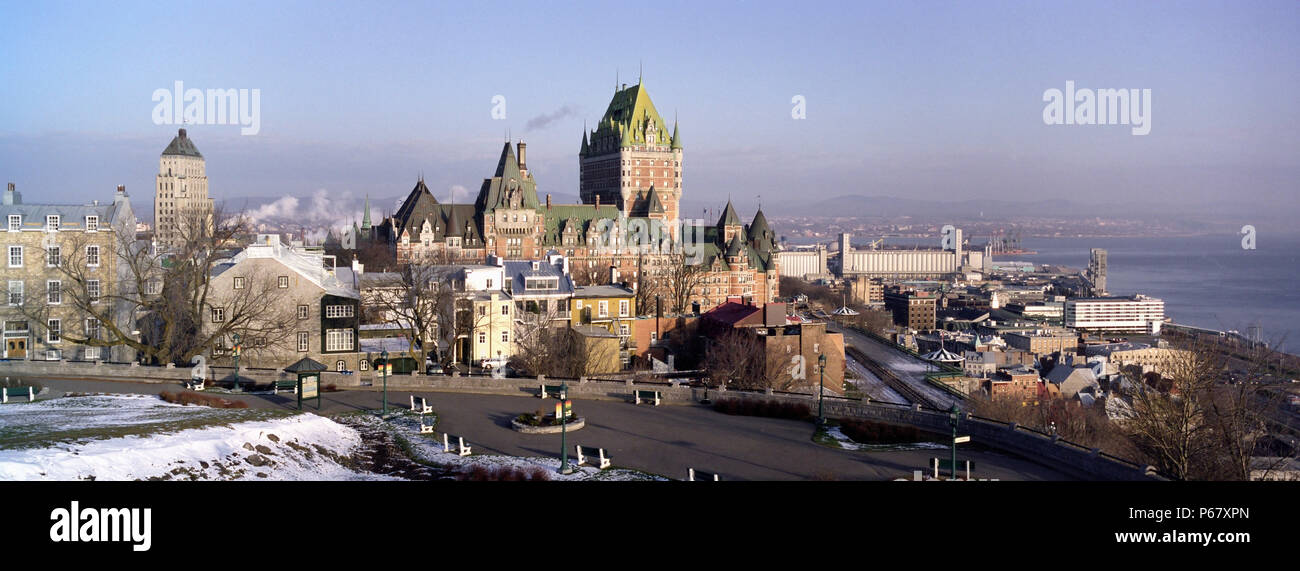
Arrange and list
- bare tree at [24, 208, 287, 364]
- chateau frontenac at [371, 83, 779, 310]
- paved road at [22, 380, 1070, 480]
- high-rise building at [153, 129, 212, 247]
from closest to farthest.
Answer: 1. paved road at [22, 380, 1070, 480]
2. bare tree at [24, 208, 287, 364]
3. chateau frontenac at [371, 83, 779, 310]
4. high-rise building at [153, 129, 212, 247]

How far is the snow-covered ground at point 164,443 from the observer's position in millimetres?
12977

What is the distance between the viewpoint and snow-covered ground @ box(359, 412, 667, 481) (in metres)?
16.6

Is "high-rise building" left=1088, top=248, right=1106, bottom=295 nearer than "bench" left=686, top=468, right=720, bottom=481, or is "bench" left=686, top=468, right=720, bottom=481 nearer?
"bench" left=686, top=468, right=720, bottom=481

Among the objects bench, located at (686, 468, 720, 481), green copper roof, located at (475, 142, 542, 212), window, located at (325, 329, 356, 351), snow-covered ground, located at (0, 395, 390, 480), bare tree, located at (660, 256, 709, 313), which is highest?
green copper roof, located at (475, 142, 542, 212)

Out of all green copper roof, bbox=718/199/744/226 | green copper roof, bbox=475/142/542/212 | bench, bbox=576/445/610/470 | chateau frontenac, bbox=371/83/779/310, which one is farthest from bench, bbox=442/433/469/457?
green copper roof, bbox=718/199/744/226

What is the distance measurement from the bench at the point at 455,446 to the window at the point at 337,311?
14515 mm

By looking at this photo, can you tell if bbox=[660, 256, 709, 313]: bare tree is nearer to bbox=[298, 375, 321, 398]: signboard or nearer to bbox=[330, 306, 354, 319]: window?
bbox=[330, 306, 354, 319]: window

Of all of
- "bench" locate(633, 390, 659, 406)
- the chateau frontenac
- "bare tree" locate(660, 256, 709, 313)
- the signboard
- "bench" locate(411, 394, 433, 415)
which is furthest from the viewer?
the chateau frontenac

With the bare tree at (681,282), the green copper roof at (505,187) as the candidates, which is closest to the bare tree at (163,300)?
the bare tree at (681,282)

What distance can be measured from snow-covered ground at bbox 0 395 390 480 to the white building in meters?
121

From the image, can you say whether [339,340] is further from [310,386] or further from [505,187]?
[505,187]

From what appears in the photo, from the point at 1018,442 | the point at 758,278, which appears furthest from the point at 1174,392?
the point at 758,278

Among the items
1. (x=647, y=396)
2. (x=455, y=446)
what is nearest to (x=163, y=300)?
(x=455, y=446)

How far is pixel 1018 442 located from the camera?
62.4 ft
